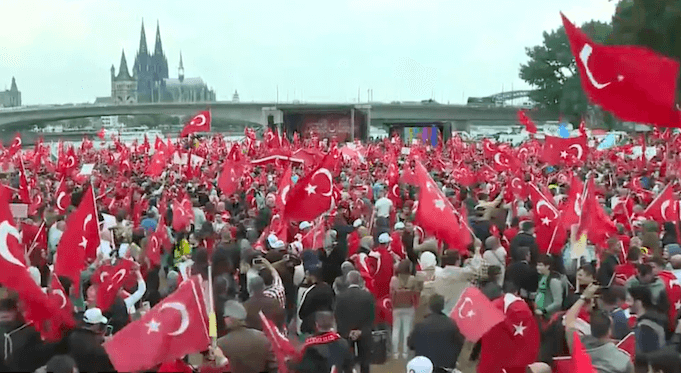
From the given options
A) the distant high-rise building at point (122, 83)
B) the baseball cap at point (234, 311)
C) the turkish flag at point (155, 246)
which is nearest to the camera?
the baseball cap at point (234, 311)

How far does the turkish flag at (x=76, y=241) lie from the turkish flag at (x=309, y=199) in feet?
12.0

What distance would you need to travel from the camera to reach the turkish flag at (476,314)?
6.82 m

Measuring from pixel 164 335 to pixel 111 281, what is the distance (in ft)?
10.9

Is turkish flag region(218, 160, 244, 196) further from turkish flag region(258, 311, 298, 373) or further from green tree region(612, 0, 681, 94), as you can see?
green tree region(612, 0, 681, 94)

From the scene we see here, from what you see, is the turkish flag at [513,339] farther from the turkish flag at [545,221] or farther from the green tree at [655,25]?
the green tree at [655,25]

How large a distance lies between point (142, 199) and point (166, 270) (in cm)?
516

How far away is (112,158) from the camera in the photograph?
35.7 m

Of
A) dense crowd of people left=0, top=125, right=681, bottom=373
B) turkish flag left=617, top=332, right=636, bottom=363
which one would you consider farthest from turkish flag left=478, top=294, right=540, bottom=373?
turkish flag left=617, top=332, right=636, bottom=363

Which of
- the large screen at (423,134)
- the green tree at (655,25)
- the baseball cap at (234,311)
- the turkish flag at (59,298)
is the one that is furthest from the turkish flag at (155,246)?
the large screen at (423,134)

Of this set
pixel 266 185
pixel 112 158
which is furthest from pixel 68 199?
pixel 112 158

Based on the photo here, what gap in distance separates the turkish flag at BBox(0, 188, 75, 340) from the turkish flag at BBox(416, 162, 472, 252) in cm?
463

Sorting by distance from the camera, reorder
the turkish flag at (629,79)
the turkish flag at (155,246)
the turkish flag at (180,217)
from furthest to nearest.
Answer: the turkish flag at (180,217) < the turkish flag at (155,246) < the turkish flag at (629,79)

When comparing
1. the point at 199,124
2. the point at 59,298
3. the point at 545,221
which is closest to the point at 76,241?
the point at 59,298

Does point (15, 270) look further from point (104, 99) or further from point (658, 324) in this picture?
point (104, 99)
